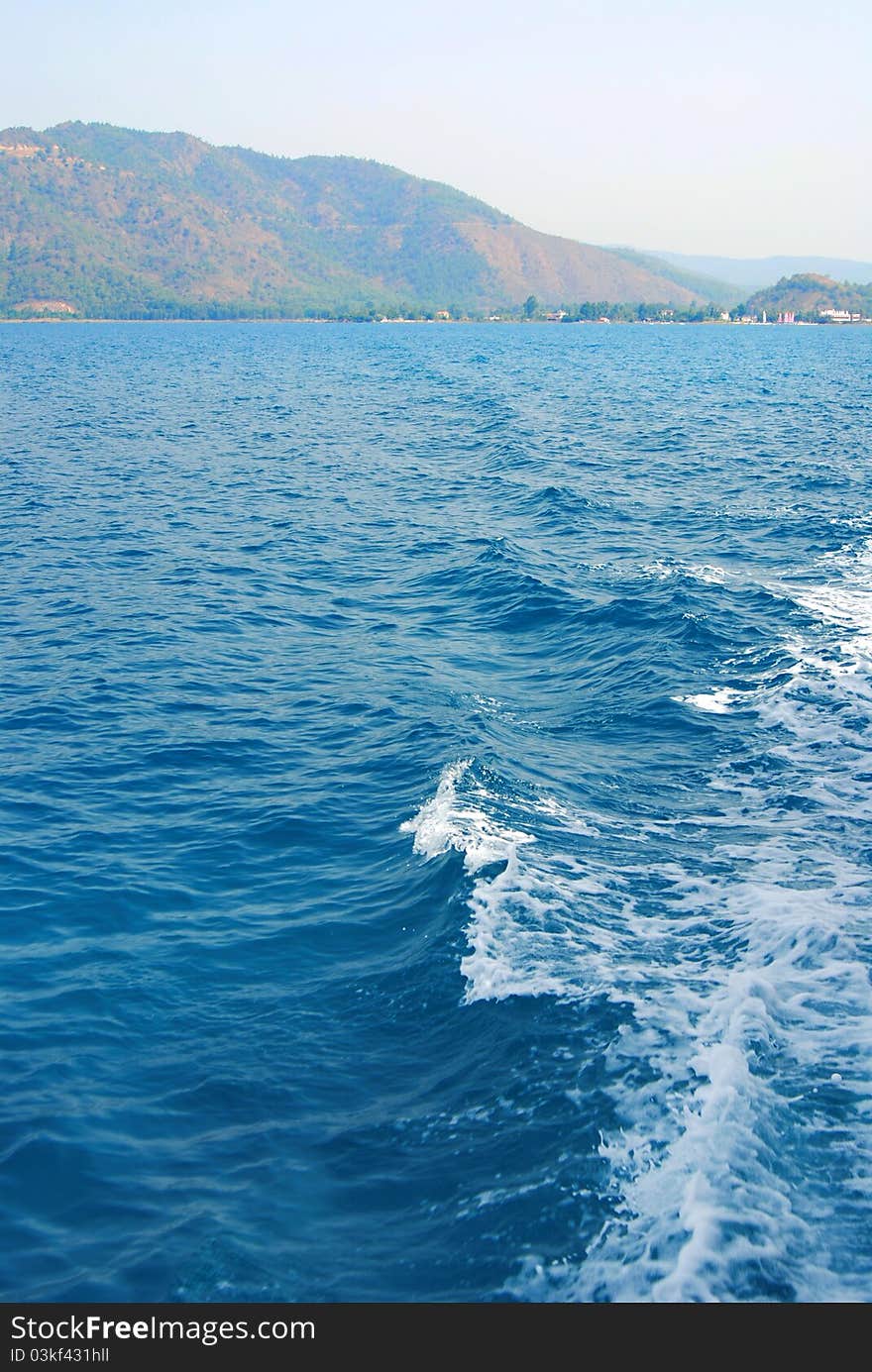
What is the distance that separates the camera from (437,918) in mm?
14391

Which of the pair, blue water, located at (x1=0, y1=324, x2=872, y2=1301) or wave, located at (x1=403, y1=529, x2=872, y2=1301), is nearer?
wave, located at (x1=403, y1=529, x2=872, y2=1301)

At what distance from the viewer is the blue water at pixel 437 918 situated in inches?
371

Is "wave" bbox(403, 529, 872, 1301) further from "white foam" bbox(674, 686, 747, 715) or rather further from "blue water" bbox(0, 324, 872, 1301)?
→ "white foam" bbox(674, 686, 747, 715)

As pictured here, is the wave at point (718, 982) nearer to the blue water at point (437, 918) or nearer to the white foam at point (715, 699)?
the blue water at point (437, 918)

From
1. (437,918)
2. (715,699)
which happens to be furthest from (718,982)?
(715,699)

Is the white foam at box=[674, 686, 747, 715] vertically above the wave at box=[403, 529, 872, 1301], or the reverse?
the white foam at box=[674, 686, 747, 715]

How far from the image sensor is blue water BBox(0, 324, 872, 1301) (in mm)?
9422

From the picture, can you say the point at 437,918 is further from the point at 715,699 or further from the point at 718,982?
the point at 715,699

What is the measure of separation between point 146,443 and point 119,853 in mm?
48376

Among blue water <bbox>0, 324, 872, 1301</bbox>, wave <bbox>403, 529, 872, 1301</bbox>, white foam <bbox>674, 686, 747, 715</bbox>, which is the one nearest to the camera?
wave <bbox>403, 529, 872, 1301</bbox>

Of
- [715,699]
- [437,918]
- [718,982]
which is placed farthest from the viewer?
[715,699]

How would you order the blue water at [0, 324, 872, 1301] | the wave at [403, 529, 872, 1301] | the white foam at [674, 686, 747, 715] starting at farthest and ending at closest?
the white foam at [674, 686, 747, 715], the blue water at [0, 324, 872, 1301], the wave at [403, 529, 872, 1301]

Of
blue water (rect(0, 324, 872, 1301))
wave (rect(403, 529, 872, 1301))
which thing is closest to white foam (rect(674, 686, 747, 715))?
blue water (rect(0, 324, 872, 1301))
